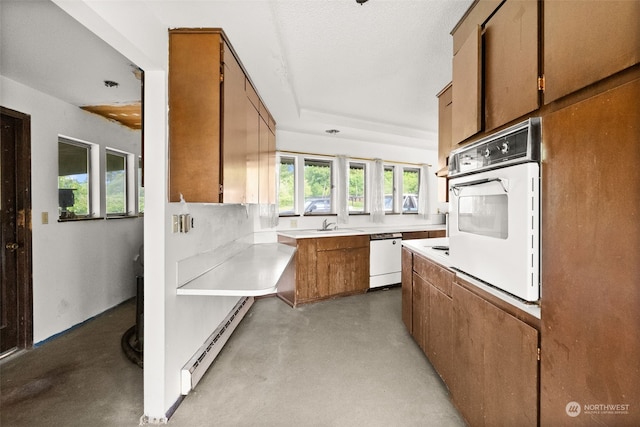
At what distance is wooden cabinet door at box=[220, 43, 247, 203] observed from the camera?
1707mm

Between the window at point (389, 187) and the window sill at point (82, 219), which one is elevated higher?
the window at point (389, 187)

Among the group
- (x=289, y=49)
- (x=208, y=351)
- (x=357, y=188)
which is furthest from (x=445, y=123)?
(x=208, y=351)

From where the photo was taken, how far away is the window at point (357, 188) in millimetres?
4648

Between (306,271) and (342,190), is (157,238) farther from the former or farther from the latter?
(342,190)

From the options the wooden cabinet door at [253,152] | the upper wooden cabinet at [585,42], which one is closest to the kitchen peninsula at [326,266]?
the wooden cabinet door at [253,152]

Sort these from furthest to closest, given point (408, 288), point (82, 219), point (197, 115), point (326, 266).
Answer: point (326, 266)
point (82, 219)
point (408, 288)
point (197, 115)

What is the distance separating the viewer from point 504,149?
1105 millimetres

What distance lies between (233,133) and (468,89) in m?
1.49

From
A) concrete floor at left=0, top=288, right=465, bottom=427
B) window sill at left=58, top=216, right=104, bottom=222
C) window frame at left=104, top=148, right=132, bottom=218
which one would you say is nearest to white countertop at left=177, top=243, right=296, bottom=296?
concrete floor at left=0, top=288, right=465, bottom=427

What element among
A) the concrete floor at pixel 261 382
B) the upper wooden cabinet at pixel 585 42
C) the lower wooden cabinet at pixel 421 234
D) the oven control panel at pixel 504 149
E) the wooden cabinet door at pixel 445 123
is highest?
the wooden cabinet door at pixel 445 123

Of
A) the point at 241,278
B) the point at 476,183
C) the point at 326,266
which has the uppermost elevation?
the point at 476,183

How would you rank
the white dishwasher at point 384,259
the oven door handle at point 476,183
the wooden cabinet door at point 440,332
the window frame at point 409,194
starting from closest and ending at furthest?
the oven door handle at point 476,183 < the wooden cabinet door at point 440,332 < the white dishwasher at point 384,259 < the window frame at point 409,194

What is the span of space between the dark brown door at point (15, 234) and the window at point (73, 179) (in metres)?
0.35

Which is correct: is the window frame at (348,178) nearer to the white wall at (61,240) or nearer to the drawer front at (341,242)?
the drawer front at (341,242)
